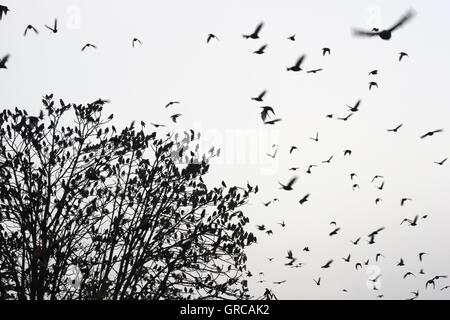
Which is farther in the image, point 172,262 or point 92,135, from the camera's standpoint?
point 92,135

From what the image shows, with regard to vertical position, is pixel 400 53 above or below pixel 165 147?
above

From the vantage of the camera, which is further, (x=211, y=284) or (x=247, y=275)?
Answer: (x=247, y=275)

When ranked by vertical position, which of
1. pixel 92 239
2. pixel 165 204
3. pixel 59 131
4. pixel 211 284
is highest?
pixel 59 131

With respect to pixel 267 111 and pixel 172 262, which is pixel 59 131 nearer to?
pixel 172 262

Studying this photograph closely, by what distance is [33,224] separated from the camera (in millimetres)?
15164

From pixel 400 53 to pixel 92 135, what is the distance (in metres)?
12.7

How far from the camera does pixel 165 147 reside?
1688 cm

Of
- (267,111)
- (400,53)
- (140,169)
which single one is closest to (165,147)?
(140,169)
